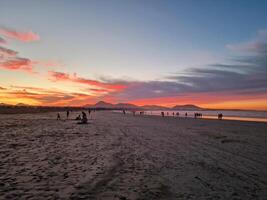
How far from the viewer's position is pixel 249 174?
30.6 ft

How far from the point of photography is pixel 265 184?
8.09 meters

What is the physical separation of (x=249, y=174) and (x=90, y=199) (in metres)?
6.86

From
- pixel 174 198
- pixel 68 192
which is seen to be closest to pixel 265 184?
pixel 174 198

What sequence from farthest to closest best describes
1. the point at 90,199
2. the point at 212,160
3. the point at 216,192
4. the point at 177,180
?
1. the point at 212,160
2. the point at 177,180
3. the point at 216,192
4. the point at 90,199

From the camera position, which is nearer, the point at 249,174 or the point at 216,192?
the point at 216,192

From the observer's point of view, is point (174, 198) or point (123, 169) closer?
point (174, 198)

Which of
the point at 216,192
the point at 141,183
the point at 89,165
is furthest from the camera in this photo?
the point at 89,165

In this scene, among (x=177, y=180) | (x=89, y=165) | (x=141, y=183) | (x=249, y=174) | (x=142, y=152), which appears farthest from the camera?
(x=142, y=152)

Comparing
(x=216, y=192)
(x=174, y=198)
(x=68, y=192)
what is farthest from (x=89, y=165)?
(x=216, y=192)

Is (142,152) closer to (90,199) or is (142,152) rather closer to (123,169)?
(123,169)

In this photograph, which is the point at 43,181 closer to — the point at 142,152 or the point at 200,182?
the point at 200,182

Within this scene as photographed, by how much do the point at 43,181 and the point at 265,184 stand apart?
7.97 m

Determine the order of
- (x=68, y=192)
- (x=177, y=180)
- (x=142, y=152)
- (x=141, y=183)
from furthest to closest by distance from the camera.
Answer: (x=142, y=152)
(x=177, y=180)
(x=141, y=183)
(x=68, y=192)

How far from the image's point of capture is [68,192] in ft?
22.0
